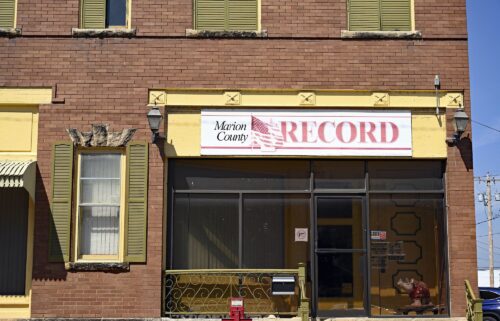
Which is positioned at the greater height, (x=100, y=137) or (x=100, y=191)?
(x=100, y=137)

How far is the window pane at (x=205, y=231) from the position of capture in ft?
39.1

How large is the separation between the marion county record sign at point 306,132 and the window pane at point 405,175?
0.92 ft

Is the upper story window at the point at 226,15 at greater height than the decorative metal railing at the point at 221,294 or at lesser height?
greater

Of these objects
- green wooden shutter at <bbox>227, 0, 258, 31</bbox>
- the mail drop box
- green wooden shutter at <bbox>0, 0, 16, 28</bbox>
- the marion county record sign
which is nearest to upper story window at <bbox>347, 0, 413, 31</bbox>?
the marion county record sign

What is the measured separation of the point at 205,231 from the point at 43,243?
9.09 feet

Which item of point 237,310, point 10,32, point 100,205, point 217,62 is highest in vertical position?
point 10,32

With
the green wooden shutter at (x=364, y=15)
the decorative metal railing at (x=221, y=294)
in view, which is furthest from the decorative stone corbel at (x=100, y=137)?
the green wooden shutter at (x=364, y=15)

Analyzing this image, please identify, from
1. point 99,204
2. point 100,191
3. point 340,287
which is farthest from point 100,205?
point 340,287

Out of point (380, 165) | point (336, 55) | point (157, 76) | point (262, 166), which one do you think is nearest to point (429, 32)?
point (336, 55)

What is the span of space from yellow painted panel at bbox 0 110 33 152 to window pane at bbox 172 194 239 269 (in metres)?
2.83

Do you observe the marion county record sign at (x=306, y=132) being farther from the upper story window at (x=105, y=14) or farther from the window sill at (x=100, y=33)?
the upper story window at (x=105, y=14)

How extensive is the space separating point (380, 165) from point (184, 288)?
4070mm

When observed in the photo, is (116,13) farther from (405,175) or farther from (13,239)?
(405,175)

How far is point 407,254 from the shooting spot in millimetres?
11953
